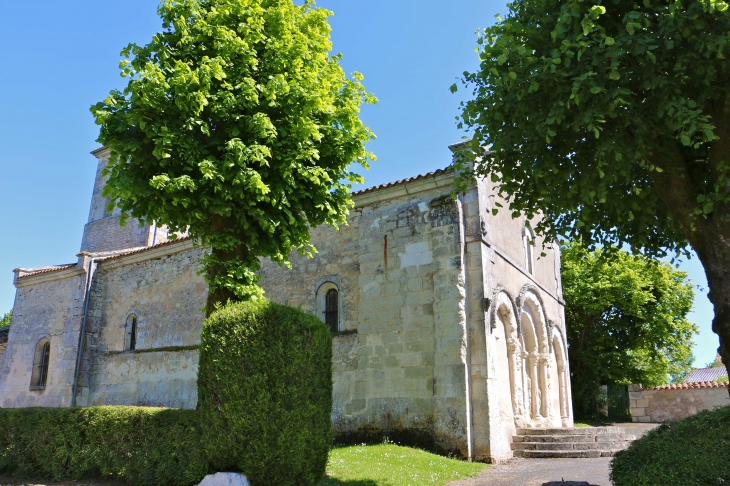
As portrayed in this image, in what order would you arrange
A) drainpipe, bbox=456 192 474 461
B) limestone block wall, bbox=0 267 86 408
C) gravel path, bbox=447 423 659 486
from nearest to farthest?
gravel path, bbox=447 423 659 486 < drainpipe, bbox=456 192 474 461 < limestone block wall, bbox=0 267 86 408

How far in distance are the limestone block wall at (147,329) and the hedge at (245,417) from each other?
7.65m

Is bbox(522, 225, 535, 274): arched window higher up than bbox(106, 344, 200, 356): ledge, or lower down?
higher up

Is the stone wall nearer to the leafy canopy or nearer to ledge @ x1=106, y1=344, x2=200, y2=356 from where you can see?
the leafy canopy

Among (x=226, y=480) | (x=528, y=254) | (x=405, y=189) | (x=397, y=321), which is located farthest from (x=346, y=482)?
(x=528, y=254)

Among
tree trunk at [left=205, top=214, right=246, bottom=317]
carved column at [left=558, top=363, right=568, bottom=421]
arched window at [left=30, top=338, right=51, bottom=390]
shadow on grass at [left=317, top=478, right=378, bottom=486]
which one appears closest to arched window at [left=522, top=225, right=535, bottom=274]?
carved column at [left=558, top=363, right=568, bottom=421]

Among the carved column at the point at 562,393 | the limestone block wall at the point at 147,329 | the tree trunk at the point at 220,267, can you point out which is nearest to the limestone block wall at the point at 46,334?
the limestone block wall at the point at 147,329

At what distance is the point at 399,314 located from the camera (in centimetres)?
1291

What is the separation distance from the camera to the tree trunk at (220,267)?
8.99 metres

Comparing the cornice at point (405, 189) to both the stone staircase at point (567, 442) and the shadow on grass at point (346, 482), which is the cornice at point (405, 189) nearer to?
the stone staircase at point (567, 442)

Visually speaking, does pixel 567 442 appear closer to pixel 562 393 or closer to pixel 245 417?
pixel 562 393

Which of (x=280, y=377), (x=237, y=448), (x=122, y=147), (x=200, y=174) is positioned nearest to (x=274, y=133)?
(x=200, y=174)

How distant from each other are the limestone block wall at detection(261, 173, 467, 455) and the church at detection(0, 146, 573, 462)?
0.09 ft

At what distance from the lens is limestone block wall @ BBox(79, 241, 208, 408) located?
16562mm

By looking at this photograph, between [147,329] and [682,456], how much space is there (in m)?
15.6
